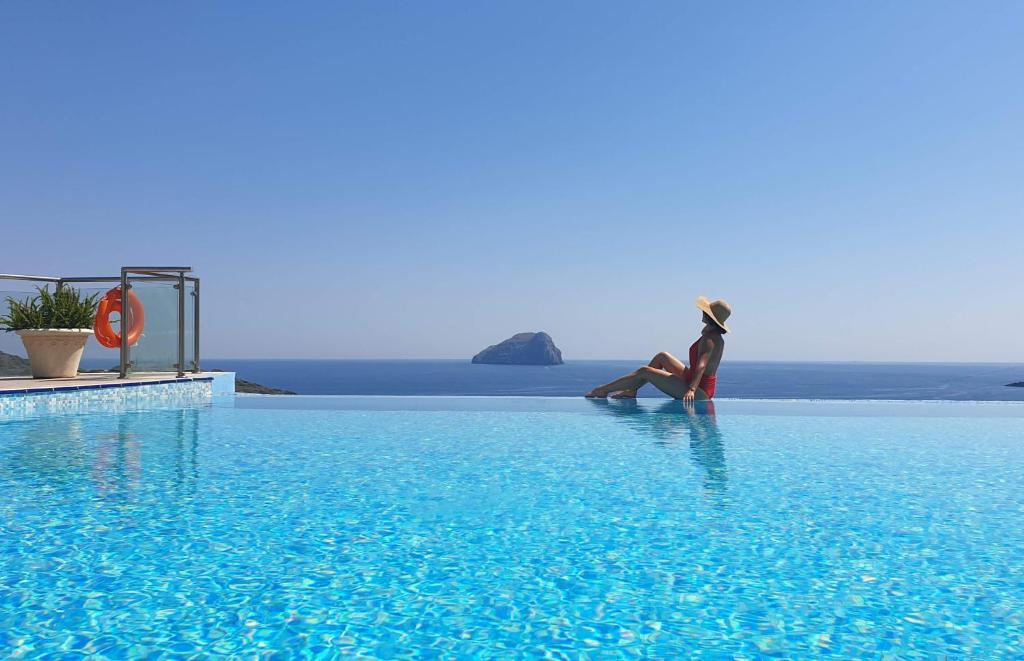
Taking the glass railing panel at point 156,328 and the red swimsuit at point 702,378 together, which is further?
the glass railing panel at point 156,328

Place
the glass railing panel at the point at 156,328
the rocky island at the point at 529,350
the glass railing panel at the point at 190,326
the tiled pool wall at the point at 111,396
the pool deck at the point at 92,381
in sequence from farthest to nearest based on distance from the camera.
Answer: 1. the rocky island at the point at 529,350
2. the glass railing panel at the point at 190,326
3. the glass railing panel at the point at 156,328
4. the pool deck at the point at 92,381
5. the tiled pool wall at the point at 111,396

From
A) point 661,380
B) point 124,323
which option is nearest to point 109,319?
point 124,323

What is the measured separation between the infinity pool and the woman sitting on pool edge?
2.84m

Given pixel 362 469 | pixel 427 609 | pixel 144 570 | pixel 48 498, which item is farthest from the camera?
pixel 362 469

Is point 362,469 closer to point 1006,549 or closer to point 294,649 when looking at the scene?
point 294,649

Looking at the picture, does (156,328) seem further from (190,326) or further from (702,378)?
(702,378)

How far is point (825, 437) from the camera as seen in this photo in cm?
801

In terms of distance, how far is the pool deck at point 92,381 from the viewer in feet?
31.7

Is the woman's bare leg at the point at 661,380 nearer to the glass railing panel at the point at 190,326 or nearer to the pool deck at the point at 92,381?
the pool deck at the point at 92,381

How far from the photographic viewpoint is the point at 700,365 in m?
10.2

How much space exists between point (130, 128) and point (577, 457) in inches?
832

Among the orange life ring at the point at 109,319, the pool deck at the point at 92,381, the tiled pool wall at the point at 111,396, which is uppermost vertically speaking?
the orange life ring at the point at 109,319

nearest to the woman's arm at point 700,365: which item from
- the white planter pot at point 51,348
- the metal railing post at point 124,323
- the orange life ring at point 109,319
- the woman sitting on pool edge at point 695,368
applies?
the woman sitting on pool edge at point 695,368

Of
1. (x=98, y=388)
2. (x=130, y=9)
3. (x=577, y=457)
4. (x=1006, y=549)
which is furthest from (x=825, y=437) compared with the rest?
(x=130, y=9)
